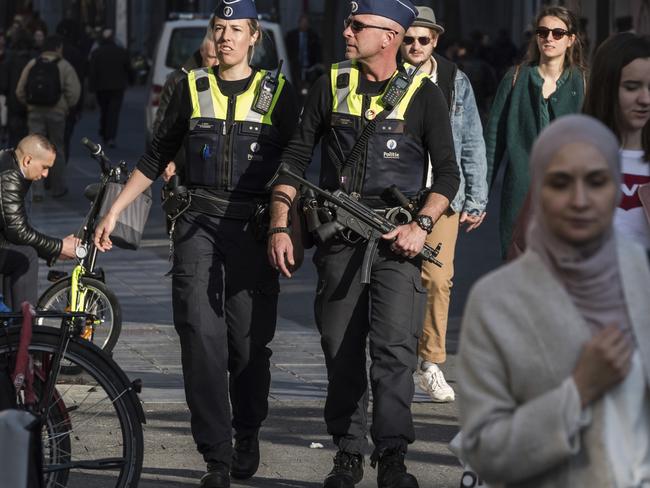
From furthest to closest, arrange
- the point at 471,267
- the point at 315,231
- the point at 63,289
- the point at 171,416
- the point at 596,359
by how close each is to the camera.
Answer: the point at 471,267, the point at 63,289, the point at 171,416, the point at 315,231, the point at 596,359

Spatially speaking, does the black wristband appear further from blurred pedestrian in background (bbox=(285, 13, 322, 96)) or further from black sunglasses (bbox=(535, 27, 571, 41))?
blurred pedestrian in background (bbox=(285, 13, 322, 96))

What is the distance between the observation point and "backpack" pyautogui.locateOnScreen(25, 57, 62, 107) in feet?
57.5

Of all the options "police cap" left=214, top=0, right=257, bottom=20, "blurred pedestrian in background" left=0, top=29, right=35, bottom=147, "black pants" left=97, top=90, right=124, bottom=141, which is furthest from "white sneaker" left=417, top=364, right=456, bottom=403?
"black pants" left=97, top=90, right=124, bottom=141

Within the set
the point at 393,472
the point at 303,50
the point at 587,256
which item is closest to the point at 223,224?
the point at 393,472

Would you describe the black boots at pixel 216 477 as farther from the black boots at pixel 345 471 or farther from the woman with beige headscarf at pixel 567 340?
the woman with beige headscarf at pixel 567 340

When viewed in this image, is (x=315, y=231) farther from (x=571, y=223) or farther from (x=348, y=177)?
(x=571, y=223)

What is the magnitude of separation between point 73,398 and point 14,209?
2.56 meters

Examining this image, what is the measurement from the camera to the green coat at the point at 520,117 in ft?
24.4

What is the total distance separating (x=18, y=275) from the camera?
8258 mm

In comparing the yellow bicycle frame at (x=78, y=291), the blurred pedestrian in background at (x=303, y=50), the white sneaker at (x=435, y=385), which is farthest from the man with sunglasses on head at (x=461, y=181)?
the blurred pedestrian in background at (x=303, y=50)

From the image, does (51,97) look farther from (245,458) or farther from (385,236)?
(385,236)

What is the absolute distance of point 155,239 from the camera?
49.3 feet

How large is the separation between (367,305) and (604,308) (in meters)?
3.14

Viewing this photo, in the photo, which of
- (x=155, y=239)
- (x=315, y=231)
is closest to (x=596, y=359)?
(x=315, y=231)
